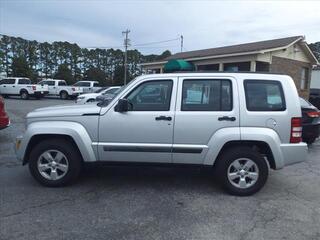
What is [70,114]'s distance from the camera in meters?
5.32

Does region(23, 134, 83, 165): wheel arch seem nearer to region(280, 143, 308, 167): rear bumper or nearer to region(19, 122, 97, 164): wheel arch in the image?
region(19, 122, 97, 164): wheel arch

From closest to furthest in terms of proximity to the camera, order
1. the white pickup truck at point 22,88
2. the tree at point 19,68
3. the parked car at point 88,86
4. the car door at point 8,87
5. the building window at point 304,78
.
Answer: the building window at point 304,78
the white pickup truck at point 22,88
the car door at point 8,87
the parked car at point 88,86
the tree at point 19,68

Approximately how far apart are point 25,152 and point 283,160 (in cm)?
394

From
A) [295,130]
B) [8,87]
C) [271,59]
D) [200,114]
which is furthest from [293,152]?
[8,87]

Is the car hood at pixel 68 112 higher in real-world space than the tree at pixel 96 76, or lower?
lower

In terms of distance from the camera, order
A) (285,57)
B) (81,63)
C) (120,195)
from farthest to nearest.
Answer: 1. (81,63)
2. (285,57)
3. (120,195)

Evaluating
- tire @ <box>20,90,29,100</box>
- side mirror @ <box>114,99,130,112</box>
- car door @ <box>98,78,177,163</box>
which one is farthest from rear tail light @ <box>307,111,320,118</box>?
tire @ <box>20,90,29,100</box>

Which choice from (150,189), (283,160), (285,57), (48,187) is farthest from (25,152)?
(285,57)

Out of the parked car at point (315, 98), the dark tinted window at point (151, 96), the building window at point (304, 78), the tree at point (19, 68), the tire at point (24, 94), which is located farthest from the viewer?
the tree at point (19, 68)

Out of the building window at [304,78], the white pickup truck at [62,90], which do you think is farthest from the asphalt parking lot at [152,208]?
the white pickup truck at [62,90]

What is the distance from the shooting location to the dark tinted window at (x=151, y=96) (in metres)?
5.29

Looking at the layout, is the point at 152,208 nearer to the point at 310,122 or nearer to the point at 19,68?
the point at 310,122

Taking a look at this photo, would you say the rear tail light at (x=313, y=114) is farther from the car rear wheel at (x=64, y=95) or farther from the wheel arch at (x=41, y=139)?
the car rear wheel at (x=64, y=95)

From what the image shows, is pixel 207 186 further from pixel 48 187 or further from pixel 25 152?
pixel 25 152
